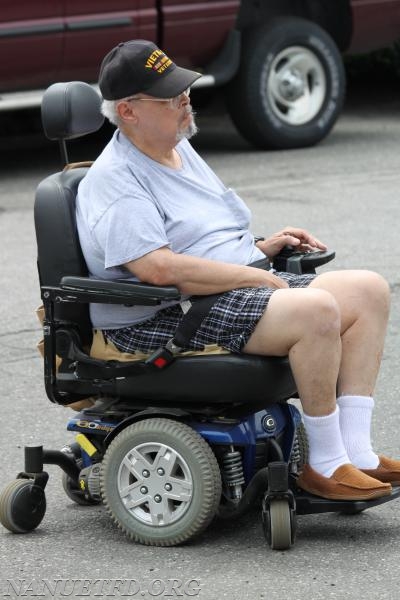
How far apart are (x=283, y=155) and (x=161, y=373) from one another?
19.9ft

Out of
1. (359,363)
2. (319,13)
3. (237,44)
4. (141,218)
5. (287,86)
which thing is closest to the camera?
(141,218)

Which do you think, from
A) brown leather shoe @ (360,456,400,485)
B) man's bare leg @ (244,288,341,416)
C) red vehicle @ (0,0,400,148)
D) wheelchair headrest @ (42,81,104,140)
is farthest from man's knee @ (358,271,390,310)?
red vehicle @ (0,0,400,148)

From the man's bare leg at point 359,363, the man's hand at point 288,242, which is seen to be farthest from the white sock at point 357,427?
the man's hand at point 288,242

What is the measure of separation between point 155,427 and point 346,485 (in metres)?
0.53

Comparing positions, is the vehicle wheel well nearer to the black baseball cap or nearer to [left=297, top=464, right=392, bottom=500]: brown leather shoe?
the black baseball cap

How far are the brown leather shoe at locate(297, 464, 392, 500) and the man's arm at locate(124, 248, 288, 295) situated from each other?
54 cm

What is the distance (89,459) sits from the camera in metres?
4.12

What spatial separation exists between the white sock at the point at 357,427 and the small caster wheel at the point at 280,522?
12.3 inches

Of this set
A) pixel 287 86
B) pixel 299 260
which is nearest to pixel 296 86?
pixel 287 86

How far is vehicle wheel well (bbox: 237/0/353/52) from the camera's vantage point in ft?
32.7

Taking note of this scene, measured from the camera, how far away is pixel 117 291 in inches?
151

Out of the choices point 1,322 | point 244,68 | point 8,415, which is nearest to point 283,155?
point 244,68

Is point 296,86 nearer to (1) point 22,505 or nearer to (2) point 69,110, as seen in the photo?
(2) point 69,110

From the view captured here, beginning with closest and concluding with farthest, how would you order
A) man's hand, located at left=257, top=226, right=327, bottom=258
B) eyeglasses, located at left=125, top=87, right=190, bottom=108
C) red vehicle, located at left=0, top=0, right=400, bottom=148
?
eyeglasses, located at left=125, top=87, right=190, bottom=108, man's hand, located at left=257, top=226, right=327, bottom=258, red vehicle, located at left=0, top=0, right=400, bottom=148
